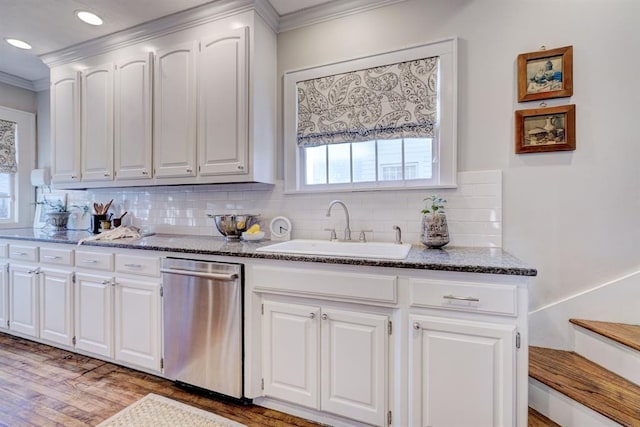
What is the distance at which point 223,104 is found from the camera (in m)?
2.20

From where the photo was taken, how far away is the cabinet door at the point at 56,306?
2.34 metres

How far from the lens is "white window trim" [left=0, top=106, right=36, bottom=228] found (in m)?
3.44

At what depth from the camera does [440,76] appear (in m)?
1.98

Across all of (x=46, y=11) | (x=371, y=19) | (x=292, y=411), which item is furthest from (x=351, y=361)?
(x=46, y=11)

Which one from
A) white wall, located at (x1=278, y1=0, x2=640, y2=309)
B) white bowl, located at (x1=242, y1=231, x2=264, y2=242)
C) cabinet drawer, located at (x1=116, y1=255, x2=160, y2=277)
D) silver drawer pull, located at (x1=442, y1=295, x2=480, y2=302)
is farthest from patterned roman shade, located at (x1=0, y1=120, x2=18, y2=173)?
silver drawer pull, located at (x1=442, y1=295, x2=480, y2=302)

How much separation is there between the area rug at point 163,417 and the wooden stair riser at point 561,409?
155 centimetres

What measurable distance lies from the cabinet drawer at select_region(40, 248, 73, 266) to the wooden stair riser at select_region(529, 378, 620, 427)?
317 centimetres

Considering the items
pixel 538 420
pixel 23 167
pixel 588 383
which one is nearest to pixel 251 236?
pixel 538 420

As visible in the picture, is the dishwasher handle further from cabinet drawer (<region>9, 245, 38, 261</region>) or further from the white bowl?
cabinet drawer (<region>9, 245, 38, 261</region>)

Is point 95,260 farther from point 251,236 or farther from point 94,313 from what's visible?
point 251,236

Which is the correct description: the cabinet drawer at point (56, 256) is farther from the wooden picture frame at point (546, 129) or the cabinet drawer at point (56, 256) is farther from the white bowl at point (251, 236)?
the wooden picture frame at point (546, 129)

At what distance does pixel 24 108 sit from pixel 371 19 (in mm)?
4038

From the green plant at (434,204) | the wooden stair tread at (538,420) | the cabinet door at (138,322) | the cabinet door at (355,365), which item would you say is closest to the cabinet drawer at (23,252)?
the cabinet door at (138,322)

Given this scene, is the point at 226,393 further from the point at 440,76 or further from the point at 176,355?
the point at 440,76
